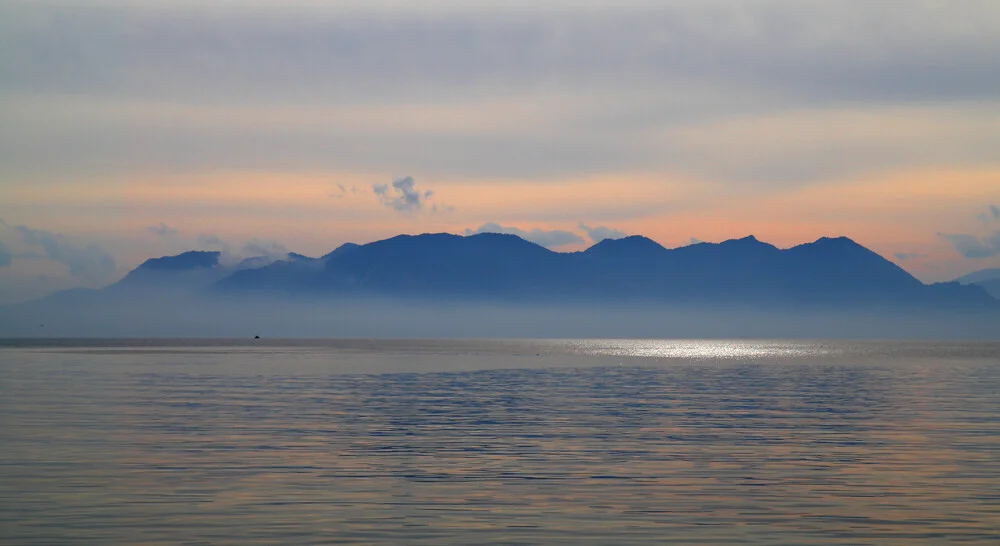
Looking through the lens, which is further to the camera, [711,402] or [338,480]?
[711,402]

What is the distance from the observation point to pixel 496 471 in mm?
37062

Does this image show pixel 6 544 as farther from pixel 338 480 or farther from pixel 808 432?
pixel 808 432

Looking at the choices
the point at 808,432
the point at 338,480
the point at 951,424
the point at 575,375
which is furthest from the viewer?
the point at 575,375

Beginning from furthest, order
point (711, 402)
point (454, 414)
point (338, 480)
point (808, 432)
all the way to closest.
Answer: point (711, 402), point (454, 414), point (808, 432), point (338, 480)

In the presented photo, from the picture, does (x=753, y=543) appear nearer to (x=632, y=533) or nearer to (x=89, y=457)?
(x=632, y=533)

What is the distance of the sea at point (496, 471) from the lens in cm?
2717

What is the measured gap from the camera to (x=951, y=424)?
54.5m

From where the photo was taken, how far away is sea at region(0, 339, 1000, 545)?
2717 cm

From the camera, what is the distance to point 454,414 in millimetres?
61094

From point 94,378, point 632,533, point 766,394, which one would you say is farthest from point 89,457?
point 94,378

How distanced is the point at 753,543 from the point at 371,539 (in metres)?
8.69

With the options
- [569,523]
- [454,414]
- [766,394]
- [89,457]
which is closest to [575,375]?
[766,394]

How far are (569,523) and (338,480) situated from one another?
9762 millimetres

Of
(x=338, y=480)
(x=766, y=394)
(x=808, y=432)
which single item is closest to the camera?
(x=338, y=480)
